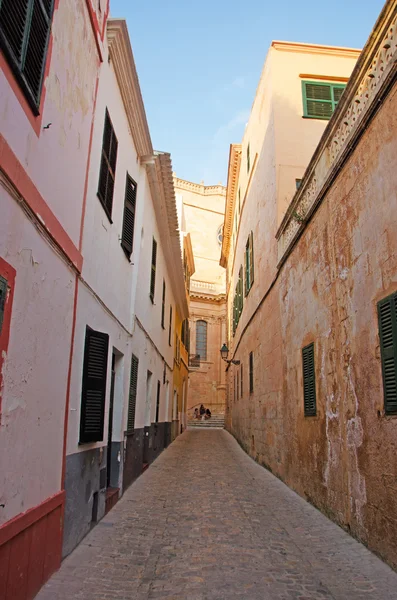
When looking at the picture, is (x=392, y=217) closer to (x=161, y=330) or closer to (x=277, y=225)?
(x=277, y=225)

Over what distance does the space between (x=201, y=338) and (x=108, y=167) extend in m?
35.5

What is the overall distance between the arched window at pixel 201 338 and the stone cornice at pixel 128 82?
32868 mm

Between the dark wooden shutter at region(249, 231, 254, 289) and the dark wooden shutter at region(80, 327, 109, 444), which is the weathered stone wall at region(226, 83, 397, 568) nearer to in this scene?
the dark wooden shutter at region(80, 327, 109, 444)

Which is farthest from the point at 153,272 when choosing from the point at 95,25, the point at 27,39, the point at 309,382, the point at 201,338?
the point at 201,338

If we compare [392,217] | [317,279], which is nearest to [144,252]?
[317,279]

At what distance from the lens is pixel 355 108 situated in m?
5.45

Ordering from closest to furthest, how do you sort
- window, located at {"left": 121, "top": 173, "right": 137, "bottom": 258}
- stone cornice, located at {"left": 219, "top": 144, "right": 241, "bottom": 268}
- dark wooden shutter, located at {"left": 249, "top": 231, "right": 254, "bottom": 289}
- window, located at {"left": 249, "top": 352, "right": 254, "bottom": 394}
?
window, located at {"left": 121, "top": 173, "right": 137, "bottom": 258} < dark wooden shutter, located at {"left": 249, "top": 231, "right": 254, "bottom": 289} < window, located at {"left": 249, "top": 352, "right": 254, "bottom": 394} < stone cornice, located at {"left": 219, "top": 144, "right": 241, "bottom": 268}

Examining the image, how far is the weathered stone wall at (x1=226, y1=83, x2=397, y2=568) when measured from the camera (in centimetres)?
448

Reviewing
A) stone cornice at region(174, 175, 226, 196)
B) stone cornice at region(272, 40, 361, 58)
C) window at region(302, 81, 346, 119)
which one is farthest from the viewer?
stone cornice at region(174, 175, 226, 196)

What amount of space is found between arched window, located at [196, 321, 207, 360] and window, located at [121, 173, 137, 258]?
33.3 meters

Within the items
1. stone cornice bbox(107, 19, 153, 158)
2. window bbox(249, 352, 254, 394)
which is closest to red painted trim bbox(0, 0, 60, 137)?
stone cornice bbox(107, 19, 153, 158)

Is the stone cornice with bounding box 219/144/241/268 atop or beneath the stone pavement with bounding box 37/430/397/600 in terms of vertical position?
atop

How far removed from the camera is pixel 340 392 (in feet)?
18.7

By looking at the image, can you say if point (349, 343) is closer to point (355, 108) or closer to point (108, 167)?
point (355, 108)
